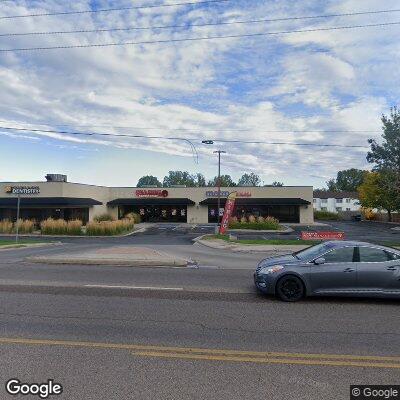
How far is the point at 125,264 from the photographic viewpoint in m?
13.9

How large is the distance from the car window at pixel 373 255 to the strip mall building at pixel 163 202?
38.7 metres

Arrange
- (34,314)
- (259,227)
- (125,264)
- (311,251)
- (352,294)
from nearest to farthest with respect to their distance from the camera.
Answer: (34,314)
(352,294)
(311,251)
(125,264)
(259,227)

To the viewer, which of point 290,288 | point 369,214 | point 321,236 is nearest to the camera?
point 290,288

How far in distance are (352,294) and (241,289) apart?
269cm

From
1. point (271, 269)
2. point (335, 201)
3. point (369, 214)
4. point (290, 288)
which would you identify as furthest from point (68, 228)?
point (335, 201)

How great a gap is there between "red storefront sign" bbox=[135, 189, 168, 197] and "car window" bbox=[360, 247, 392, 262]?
42.9m

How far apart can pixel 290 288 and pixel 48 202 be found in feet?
124

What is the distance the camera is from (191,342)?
551cm

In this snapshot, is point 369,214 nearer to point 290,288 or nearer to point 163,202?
point 163,202

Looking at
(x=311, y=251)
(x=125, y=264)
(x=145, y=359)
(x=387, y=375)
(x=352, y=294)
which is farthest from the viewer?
(x=125, y=264)

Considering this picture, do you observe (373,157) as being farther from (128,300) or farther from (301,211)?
(128,300)

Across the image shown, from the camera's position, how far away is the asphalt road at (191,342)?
4.17 m

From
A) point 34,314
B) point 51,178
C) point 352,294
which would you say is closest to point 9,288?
point 34,314

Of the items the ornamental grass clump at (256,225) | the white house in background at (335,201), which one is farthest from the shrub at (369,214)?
the ornamental grass clump at (256,225)
